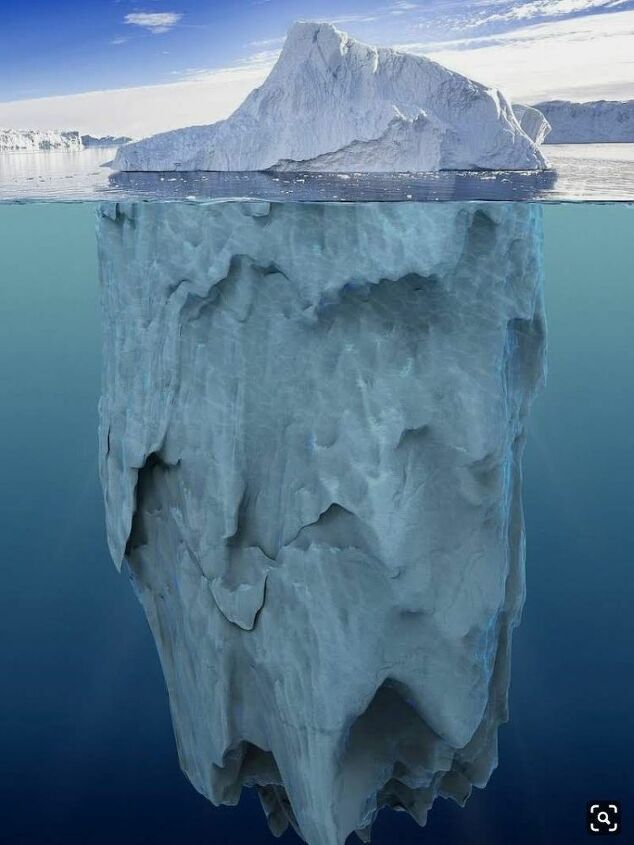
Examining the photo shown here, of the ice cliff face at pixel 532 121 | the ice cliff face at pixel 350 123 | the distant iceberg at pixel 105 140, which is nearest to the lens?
the ice cliff face at pixel 350 123

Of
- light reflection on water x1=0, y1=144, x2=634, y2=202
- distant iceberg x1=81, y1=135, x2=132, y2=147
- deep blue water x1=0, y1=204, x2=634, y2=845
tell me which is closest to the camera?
light reflection on water x1=0, y1=144, x2=634, y2=202

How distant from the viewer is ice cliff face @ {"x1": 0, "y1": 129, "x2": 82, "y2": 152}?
5094 mm

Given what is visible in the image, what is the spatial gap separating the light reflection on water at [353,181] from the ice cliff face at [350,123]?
82mm

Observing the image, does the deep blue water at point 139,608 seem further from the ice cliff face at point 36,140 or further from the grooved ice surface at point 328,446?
the grooved ice surface at point 328,446

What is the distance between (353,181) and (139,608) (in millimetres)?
12355

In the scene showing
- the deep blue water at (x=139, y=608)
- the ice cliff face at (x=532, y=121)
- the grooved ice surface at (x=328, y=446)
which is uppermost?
the ice cliff face at (x=532, y=121)

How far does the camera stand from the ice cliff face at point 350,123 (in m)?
4.24

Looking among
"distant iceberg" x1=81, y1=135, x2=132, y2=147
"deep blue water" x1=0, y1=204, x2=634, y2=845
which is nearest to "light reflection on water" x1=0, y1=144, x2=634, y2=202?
"distant iceberg" x1=81, y1=135, x2=132, y2=147

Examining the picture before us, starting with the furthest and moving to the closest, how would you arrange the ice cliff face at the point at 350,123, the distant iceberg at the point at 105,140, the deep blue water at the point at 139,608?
the deep blue water at the point at 139,608
the distant iceberg at the point at 105,140
the ice cliff face at the point at 350,123

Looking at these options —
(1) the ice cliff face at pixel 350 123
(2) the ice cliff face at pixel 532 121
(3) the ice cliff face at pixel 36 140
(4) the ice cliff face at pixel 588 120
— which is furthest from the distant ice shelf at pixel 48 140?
(4) the ice cliff face at pixel 588 120

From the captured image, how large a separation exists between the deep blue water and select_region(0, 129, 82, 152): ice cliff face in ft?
4.23

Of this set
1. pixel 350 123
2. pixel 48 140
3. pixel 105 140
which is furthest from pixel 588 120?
pixel 48 140

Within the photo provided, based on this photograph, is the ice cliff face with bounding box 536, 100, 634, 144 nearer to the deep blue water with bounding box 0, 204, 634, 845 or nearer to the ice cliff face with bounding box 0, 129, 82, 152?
the deep blue water with bounding box 0, 204, 634, 845

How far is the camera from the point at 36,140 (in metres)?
5.18
